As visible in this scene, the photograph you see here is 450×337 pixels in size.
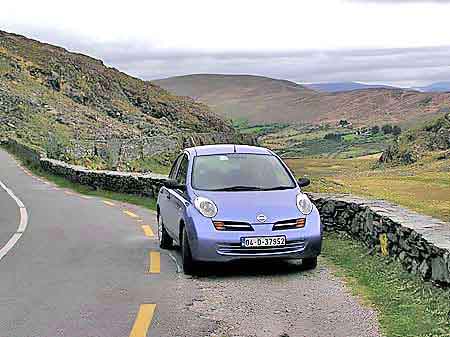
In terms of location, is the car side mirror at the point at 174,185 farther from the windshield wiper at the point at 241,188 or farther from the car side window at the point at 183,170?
the windshield wiper at the point at 241,188

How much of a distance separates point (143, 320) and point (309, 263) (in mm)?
3061

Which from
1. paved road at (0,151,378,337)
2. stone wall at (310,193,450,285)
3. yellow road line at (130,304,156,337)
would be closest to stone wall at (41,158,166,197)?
paved road at (0,151,378,337)

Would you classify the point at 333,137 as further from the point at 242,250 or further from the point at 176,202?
the point at 242,250

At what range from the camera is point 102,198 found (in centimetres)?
2303

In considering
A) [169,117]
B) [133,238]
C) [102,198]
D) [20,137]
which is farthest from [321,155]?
[133,238]

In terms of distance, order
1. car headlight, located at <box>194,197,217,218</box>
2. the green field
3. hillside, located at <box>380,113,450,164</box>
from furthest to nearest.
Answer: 1. the green field
2. hillside, located at <box>380,113,450,164</box>
3. car headlight, located at <box>194,197,217,218</box>

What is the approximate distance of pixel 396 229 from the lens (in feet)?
32.6

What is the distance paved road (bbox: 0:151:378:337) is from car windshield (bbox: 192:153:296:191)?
1038 millimetres

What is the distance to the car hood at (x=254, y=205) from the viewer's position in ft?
32.2

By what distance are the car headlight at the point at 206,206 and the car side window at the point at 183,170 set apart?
3.25ft

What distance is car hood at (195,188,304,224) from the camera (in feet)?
32.2

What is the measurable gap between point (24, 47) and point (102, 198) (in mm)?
65399

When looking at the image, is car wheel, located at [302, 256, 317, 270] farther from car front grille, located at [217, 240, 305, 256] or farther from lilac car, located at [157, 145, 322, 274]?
car front grille, located at [217, 240, 305, 256]

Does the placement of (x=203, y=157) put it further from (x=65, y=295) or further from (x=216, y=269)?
(x=65, y=295)
